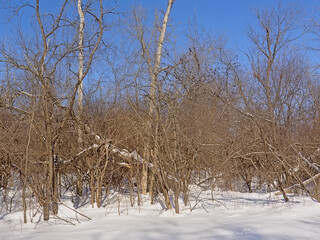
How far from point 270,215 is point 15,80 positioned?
553cm

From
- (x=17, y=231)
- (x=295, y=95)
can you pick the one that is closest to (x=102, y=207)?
(x=17, y=231)

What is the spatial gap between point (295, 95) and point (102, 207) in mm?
9428

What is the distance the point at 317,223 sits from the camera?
493cm

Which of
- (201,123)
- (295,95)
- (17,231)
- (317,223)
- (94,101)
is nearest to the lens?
(317,223)

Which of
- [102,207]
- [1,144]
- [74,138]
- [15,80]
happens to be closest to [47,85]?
[15,80]

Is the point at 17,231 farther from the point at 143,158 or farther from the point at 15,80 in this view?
the point at 143,158

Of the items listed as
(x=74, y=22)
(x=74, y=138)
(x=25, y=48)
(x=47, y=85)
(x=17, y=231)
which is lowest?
(x=17, y=231)

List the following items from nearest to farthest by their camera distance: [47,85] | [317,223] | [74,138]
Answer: [317,223] → [47,85] → [74,138]

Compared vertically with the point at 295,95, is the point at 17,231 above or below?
below

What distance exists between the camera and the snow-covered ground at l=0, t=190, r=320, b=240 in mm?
4553

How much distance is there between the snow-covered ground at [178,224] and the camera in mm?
4553

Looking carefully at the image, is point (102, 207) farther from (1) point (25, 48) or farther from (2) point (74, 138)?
(1) point (25, 48)

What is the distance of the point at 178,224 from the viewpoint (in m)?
5.62

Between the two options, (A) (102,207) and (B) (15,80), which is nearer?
(B) (15,80)
